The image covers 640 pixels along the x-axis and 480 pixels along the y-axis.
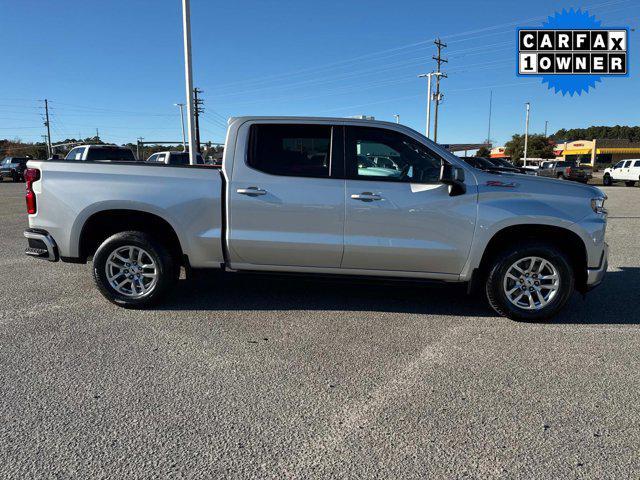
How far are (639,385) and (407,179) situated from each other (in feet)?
8.25

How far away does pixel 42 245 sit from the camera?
192 inches

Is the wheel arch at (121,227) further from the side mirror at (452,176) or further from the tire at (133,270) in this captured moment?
the side mirror at (452,176)

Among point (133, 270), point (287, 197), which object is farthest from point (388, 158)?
point (133, 270)

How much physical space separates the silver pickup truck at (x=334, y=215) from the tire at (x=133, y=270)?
0.01 m

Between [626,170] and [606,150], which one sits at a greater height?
[606,150]

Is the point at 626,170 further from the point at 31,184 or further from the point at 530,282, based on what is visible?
the point at 31,184

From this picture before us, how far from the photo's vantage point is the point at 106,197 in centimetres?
471

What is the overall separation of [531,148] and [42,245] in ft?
288

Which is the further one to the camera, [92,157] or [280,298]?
[92,157]

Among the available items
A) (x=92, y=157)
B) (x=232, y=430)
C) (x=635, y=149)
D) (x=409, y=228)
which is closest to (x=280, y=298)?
(x=409, y=228)

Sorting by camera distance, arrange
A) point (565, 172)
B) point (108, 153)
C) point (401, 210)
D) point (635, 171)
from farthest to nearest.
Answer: point (565, 172)
point (635, 171)
point (108, 153)
point (401, 210)

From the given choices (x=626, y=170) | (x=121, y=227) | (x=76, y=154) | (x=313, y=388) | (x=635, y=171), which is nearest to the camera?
Answer: (x=313, y=388)

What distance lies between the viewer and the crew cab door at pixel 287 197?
4578mm

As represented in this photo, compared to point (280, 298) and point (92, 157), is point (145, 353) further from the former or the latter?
point (92, 157)
